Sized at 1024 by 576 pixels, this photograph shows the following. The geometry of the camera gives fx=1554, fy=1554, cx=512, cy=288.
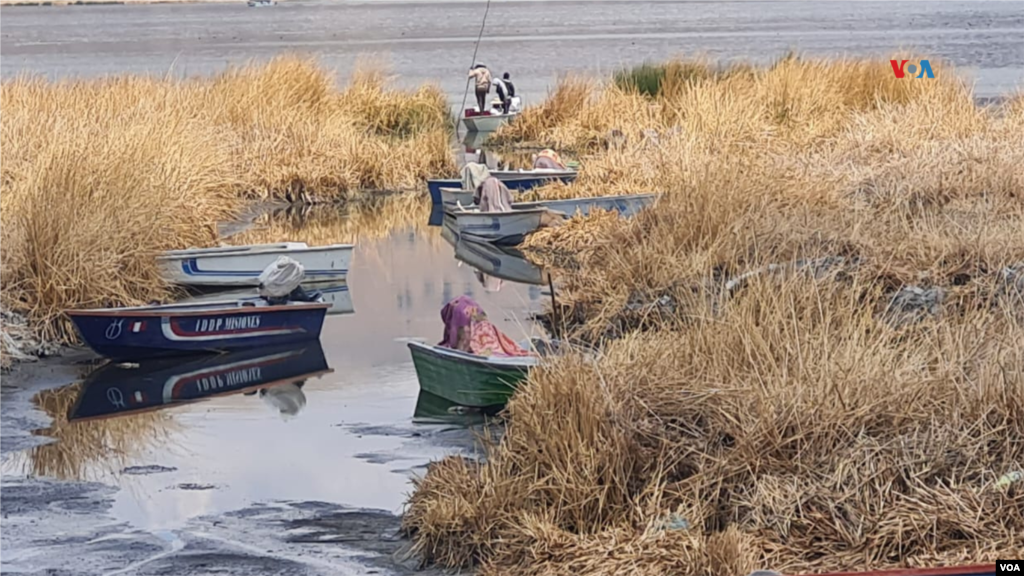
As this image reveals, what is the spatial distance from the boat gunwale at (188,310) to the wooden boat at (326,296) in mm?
996

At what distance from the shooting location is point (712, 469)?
7.40 metres

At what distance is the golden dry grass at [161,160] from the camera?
13.6 meters

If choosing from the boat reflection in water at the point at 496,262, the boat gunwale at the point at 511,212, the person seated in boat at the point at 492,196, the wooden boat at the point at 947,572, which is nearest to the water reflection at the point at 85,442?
the boat reflection in water at the point at 496,262

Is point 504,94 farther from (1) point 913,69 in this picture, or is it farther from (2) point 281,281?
(2) point 281,281

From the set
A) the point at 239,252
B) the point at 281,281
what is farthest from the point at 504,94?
the point at 281,281

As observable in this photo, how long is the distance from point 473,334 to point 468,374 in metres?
0.41

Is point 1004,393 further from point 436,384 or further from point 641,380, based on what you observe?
point 436,384

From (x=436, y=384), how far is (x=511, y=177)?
9802 millimetres

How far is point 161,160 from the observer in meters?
16.8

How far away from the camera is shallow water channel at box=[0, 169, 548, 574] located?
29.3ft

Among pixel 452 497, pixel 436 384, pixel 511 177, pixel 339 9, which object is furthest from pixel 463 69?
pixel 339 9

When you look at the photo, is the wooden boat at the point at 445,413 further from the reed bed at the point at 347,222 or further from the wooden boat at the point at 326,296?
the reed bed at the point at 347,222

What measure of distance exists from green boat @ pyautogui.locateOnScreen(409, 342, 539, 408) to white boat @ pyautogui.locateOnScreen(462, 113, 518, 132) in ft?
63.4

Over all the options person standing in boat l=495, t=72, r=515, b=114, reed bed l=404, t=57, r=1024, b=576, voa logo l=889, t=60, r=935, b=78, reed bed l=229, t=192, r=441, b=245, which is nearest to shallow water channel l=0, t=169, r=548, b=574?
reed bed l=404, t=57, r=1024, b=576
